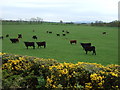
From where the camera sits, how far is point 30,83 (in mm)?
5613

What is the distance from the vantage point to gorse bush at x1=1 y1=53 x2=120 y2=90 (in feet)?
16.3

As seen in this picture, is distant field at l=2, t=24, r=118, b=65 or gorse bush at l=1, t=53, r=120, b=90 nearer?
gorse bush at l=1, t=53, r=120, b=90

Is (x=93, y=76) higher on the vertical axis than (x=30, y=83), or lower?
higher

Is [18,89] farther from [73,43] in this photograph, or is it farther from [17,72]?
[73,43]

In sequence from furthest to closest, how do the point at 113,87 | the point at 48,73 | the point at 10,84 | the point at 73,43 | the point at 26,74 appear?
the point at 73,43 < the point at 26,74 < the point at 48,73 < the point at 10,84 < the point at 113,87

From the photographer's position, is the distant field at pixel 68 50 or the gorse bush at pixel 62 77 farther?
the distant field at pixel 68 50

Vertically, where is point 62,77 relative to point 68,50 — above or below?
above

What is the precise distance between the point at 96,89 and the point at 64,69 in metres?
1.14

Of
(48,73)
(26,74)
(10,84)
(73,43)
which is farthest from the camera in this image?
(73,43)

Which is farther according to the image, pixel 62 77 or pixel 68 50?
pixel 68 50

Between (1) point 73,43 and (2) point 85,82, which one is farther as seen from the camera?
(1) point 73,43

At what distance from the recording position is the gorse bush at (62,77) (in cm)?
498

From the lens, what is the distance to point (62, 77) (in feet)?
17.4

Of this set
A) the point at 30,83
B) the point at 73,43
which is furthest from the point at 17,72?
the point at 73,43
